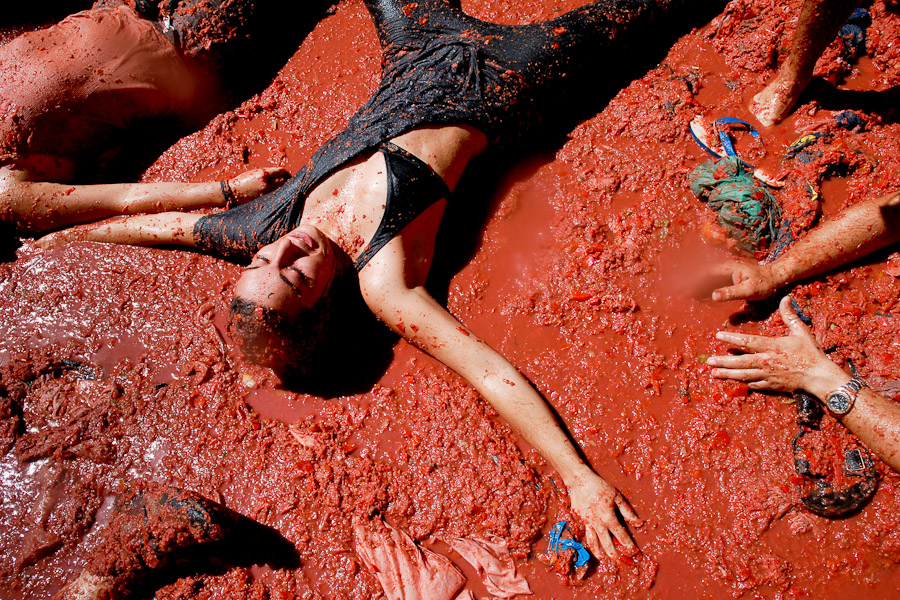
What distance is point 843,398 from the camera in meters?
2.60

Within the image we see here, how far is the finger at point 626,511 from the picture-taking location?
2604 millimetres

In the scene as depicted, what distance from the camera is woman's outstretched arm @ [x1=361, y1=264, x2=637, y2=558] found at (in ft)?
8.51

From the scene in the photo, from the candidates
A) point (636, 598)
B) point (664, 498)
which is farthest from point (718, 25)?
point (636, 598)

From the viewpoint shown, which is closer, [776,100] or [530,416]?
[530,416]

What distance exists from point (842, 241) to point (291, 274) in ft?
9.24

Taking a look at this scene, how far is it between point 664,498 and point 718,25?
123 inches

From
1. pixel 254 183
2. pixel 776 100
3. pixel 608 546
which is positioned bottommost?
pixel 608 546

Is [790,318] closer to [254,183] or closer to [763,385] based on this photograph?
[763,385]

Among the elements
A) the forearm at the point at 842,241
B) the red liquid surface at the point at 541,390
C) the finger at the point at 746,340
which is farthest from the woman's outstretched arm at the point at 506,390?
the forearm at the point at 842,241

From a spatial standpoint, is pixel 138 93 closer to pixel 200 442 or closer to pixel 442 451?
pixel 200 442

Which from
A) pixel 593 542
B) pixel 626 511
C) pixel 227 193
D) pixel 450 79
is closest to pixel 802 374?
pixel 626 511

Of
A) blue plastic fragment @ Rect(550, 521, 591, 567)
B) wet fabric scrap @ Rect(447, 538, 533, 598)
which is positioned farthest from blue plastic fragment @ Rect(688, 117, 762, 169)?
wet fabric scrap @ Rect(447, 538, 533, 598)

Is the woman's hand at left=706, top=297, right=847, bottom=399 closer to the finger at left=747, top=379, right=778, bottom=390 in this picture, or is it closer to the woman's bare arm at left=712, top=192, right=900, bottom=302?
the finger at left=747, top=379, right=778, bottom=390

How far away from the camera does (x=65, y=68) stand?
3604mm
